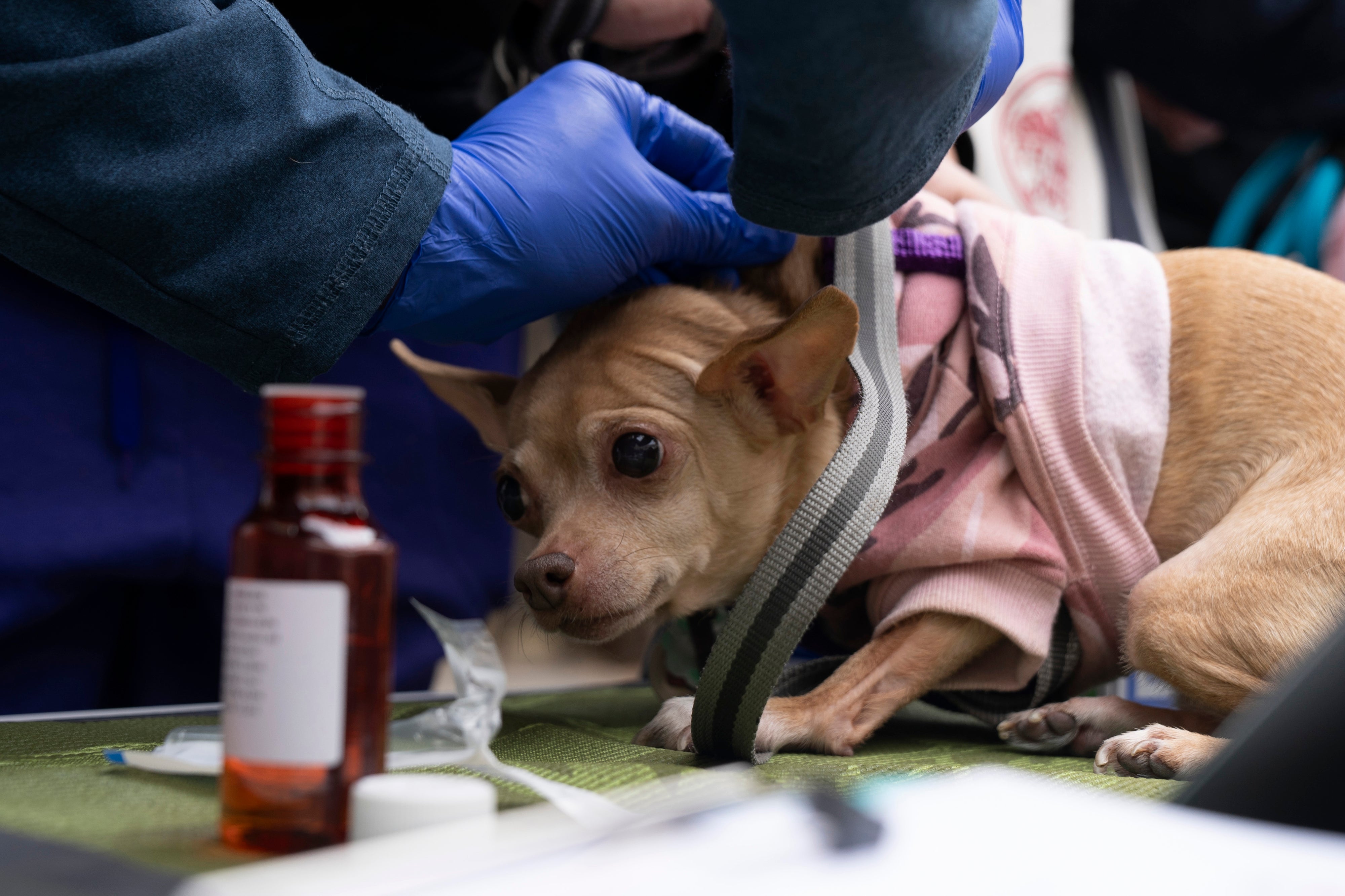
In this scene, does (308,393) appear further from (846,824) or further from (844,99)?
(844,99)

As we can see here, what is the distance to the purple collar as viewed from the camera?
4.56 ft

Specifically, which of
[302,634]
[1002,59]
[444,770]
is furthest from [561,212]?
[302,634]

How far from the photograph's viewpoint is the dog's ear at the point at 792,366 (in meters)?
1.19


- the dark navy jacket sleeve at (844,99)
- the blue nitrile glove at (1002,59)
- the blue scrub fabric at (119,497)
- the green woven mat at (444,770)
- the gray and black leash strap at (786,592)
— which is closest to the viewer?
the green woven mat at (444,770)

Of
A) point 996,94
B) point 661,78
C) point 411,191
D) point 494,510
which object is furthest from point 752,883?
point 494,510

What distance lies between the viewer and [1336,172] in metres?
2.48

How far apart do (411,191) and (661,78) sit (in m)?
0.77

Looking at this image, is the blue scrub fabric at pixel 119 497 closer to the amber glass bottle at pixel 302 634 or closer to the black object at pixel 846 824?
the amber glass bottle at pixel 302 634

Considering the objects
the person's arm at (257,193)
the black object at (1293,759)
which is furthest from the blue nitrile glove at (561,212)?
the black object at (1293,759)

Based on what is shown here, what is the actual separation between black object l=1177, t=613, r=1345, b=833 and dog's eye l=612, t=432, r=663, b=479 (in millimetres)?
835

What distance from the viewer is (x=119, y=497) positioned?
1564 mm

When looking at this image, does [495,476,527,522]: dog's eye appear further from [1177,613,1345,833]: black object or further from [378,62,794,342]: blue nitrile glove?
[1177,613,1345,833]: black object

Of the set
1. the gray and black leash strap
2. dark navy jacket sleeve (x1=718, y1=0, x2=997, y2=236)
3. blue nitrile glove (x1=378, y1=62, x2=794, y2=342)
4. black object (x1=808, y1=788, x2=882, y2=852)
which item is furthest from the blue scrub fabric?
black object (x1=808, y1=788, x2=882, y2=852)

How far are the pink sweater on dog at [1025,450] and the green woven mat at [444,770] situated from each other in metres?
0.17
